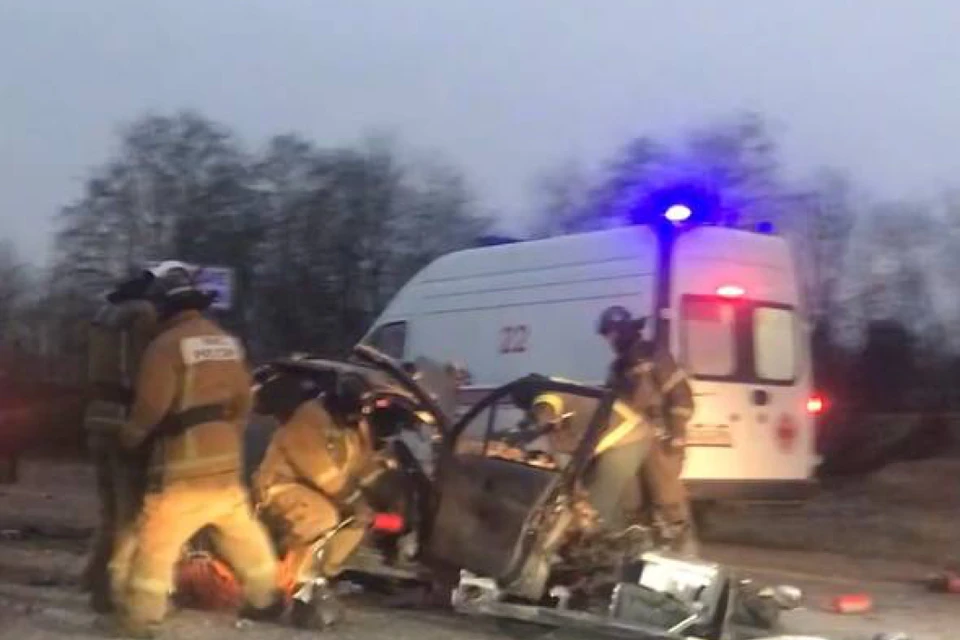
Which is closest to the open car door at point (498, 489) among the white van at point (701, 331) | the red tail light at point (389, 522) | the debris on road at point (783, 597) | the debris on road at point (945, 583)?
the red tail light at point (389, 522)

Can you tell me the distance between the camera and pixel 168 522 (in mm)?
7789

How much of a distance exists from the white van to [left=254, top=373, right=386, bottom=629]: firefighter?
4.32 metres

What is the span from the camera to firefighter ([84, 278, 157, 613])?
27.5 feet

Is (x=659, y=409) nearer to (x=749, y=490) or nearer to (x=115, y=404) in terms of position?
(x=749, y=490)

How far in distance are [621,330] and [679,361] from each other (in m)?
2.42

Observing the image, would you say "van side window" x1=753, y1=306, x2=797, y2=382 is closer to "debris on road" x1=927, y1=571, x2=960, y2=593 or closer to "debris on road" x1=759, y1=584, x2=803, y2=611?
"debris on road" x1=927, y1=571, x2=960, y2=593

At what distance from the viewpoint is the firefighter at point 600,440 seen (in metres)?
8.66

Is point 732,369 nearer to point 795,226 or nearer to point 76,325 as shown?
point 795,226

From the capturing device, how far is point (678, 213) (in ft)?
41.2

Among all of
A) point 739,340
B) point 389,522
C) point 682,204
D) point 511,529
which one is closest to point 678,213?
point 682,204

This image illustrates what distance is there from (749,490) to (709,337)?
50.5 inches

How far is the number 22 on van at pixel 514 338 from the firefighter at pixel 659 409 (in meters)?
2.90

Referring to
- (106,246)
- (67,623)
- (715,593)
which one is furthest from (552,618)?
(106,246)

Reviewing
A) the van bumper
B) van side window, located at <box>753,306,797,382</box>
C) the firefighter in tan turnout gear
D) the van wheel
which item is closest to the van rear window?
van side window, located at <box>753,306,797,382</box>
